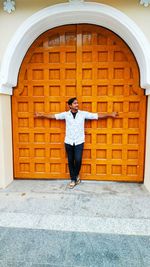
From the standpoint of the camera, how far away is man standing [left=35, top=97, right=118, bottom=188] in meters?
4.12

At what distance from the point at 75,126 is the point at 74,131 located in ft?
0.31

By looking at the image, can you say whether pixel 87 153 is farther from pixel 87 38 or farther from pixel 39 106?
pixel 87 38

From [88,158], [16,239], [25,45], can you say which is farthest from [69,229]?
[25,45]

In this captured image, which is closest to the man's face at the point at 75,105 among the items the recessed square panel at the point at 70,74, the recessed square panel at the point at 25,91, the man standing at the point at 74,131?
the man standing at the point at 74,131

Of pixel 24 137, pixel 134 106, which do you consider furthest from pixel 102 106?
pixel 24 137

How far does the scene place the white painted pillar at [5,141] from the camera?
4.16 metres

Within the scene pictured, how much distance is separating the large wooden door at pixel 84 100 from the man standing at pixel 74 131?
21cm

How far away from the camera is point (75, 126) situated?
412 centimetres

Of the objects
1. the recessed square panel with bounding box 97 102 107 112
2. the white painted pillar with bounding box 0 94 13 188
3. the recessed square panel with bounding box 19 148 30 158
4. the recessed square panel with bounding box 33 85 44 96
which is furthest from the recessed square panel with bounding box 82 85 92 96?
the recessed square panel with bounding box 19 148 30 158

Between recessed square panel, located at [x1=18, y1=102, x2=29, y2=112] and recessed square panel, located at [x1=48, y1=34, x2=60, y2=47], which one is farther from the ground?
recessed square panel, located at [x1=48, y1=34, x2=60, y2=47]

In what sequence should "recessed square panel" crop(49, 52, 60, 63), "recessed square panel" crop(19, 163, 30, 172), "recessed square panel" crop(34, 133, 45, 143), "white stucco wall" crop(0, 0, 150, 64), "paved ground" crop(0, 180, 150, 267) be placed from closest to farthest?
"paved ground" crop(0, 180, 150, 267) → "white stucco wall" crop(0, 0, 150, 64) → "recessed square panel" crop(49, 52, 60, 63) → "recessed square panel" crop(34, 133, 45, 143) → "recessed square panel" crop(19, 163, 30, 172)

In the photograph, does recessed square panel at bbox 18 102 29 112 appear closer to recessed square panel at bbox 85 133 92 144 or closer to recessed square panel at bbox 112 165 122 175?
recessed square panel at bbox 85 133 92 144

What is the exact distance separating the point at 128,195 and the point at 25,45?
3381 mm

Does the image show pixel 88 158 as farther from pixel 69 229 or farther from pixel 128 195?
pixel 69 229
